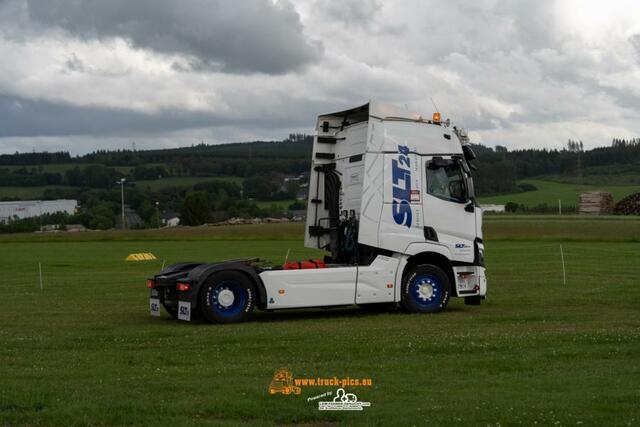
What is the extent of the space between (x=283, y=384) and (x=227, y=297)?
7468 millimetres

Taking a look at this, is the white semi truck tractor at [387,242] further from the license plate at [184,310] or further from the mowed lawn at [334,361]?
the mowed lawn at [334,361]

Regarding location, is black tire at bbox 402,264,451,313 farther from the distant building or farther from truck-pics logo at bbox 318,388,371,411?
the distant building

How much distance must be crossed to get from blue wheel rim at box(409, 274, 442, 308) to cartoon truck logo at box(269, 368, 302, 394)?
8.26 meters

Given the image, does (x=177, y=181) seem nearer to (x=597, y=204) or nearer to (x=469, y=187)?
(x=597, y=204)

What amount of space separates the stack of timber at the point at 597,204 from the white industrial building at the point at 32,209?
72614 millimetres

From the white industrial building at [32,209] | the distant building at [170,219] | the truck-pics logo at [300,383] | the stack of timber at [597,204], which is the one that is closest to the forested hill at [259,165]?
the distant building at [170,219]

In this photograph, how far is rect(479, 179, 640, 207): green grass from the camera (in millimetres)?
121188

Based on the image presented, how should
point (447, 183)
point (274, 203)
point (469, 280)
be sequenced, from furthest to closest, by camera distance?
point (274, 203) < point (469, 280) < point (447, 183)

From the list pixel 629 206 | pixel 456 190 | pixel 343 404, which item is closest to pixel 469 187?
pixel 456 190

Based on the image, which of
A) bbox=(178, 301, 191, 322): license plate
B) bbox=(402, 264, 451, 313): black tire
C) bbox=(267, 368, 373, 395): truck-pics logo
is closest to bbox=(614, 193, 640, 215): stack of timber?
bbox=(402, 264, 451, 313): black tire

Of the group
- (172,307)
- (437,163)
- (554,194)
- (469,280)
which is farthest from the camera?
(554,194)

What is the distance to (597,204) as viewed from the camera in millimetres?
100688

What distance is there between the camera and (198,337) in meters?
16.2

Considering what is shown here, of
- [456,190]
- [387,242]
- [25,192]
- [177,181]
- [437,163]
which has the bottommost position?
[387,242]
